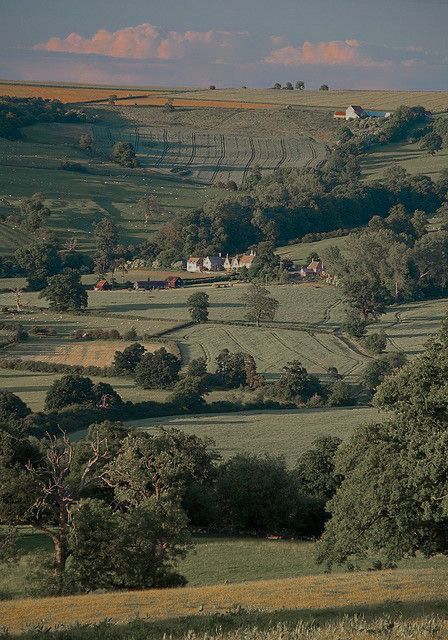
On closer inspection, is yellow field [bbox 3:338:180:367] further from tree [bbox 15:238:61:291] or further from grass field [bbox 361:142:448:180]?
grass field [bbox 361:142:448:180]

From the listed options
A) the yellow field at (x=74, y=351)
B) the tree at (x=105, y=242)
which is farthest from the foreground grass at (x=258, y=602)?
the tree at (x=105, y=242)

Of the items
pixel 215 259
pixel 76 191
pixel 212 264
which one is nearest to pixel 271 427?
pixel 212 264

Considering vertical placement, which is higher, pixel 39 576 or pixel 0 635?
pixel 0 635

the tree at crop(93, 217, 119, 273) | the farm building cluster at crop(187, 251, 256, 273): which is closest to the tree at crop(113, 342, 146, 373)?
the tree at crop(93, 217, 119, 273)

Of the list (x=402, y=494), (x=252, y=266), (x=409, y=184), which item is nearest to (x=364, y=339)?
(x=252, y=266)

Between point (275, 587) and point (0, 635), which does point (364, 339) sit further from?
point (0, 635)

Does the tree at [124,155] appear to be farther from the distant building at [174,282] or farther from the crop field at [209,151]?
the distant building at [174,282]

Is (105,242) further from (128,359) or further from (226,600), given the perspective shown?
(226,600)

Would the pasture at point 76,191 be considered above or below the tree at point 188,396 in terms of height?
above
